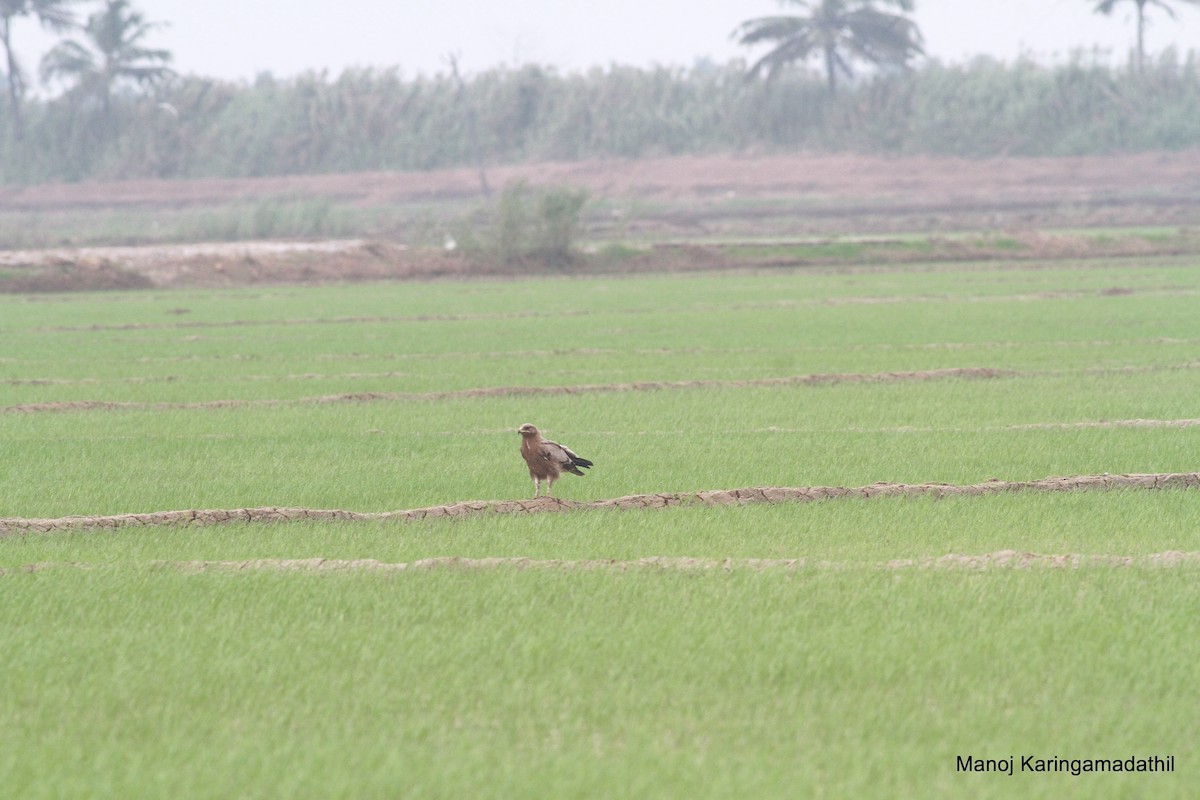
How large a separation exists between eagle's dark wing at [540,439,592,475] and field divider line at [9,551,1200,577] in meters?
1.26

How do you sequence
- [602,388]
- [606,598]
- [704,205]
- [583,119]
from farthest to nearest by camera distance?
[583,119] < [704,205] < [602,388] < [606,598]

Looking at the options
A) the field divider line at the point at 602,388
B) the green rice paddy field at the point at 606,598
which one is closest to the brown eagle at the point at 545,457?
the green rice paddy field at the point at 606,598

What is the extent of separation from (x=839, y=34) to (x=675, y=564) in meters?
57.0

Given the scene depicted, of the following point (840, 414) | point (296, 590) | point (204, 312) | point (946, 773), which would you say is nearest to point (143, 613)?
point (296, 590)

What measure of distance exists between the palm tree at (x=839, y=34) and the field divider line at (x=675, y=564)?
184 feet

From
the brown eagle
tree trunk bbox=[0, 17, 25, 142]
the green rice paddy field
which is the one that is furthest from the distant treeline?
the brown eagle

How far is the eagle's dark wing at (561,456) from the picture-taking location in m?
7.57

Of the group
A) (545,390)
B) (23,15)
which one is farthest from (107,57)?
(545,390)

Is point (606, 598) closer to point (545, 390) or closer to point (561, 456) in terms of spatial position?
point (561, 456)

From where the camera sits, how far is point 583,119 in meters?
65.0

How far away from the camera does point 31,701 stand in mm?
4535

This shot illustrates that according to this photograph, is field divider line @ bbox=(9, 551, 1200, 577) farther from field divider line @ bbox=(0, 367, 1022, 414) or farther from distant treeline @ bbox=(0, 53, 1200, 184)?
distant treeline @ bbox=(0, 53, 1200, 184)

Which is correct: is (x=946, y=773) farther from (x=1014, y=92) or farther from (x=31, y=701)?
(x=1014, y=92)

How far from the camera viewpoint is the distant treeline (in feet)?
190
